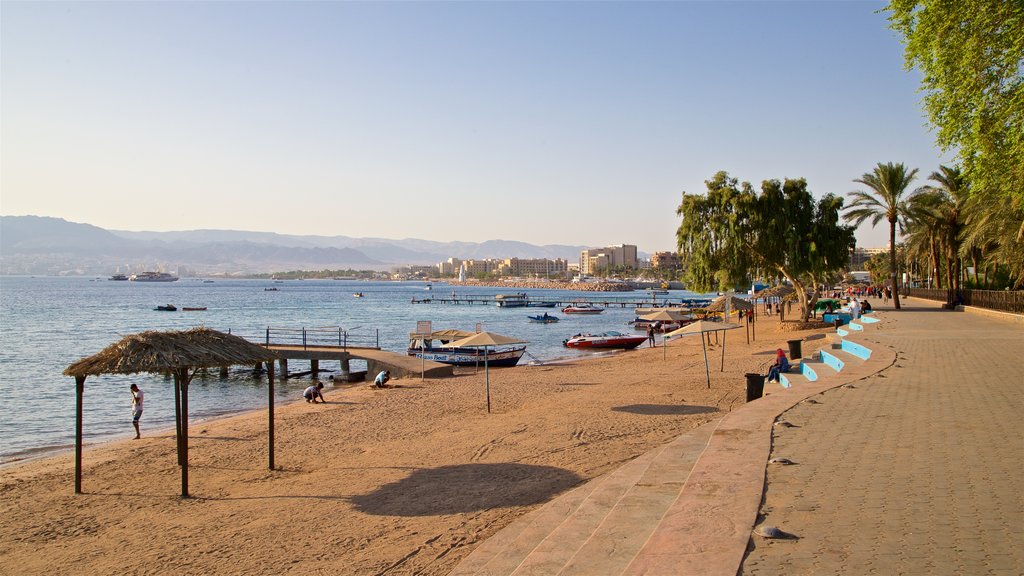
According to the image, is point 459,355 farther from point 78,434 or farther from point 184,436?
point 78,434

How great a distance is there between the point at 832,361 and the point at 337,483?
1319 centimetres

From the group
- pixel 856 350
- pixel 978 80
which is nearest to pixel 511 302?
pixel 856 350

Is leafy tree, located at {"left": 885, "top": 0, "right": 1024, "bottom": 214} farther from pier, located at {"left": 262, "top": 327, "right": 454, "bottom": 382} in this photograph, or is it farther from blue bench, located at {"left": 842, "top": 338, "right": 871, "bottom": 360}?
pier, located at {"left": 262, "top": 327, "right": 454, "bottom": 382}

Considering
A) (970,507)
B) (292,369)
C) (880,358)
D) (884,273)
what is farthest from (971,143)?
(884,273)

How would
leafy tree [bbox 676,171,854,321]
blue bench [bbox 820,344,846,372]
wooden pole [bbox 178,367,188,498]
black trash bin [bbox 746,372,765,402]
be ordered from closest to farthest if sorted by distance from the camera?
wooden pole [bbox 178,367,188,498]
black trash bin [bbox 746,372,765,402]
blue bench [bbox 820,344,846,372]
leafy tree [bbox 676,171,854,321]

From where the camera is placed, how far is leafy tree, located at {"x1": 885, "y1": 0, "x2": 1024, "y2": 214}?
47.9 ft

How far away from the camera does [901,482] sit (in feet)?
22.6

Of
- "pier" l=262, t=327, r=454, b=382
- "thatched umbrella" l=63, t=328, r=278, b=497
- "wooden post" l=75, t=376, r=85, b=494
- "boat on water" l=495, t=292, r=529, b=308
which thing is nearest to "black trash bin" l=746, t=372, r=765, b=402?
"thatched umbrella" l=63, t=328, r=278, b=497

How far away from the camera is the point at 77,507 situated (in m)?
10.5

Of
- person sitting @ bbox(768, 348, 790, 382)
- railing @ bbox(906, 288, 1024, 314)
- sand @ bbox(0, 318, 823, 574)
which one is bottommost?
sand @ bbox(0, 318, 823, 574)

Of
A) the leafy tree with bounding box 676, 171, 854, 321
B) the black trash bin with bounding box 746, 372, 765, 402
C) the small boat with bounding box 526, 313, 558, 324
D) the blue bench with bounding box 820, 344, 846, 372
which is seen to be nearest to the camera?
the black trash bin with bounding box 746, 372, 765, 402

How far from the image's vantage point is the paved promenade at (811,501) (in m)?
5.18

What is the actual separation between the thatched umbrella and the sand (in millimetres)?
1077

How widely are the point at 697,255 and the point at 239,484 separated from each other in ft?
99.6
